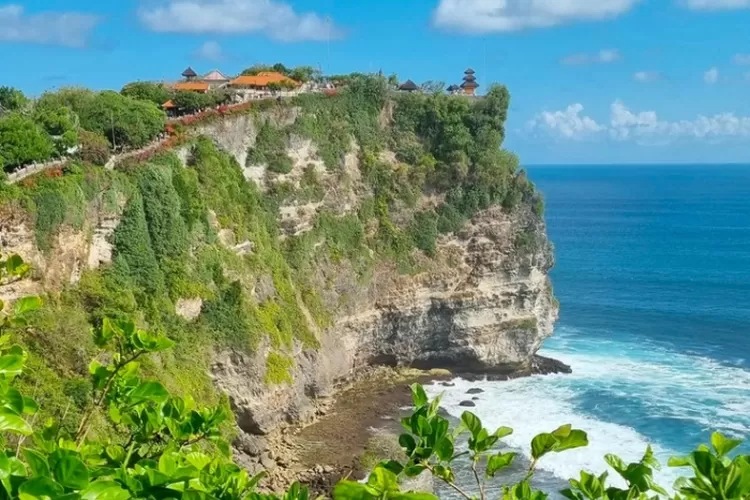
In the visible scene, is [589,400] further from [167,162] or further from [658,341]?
[167,162]

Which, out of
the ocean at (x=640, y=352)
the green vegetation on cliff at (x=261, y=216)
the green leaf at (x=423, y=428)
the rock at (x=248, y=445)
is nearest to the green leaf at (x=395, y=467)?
the green leaf at (x=423, y=428)

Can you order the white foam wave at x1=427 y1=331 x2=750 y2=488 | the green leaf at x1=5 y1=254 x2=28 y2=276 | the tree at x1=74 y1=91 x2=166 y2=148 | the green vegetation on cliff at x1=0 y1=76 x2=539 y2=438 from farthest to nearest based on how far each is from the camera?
1. the tree at x1=74 y1=91 x2=166 y2=148
2. the white foam wave at x1=427 y1=331 x2=750 y2=488
3. the green vegetation on cliff at x1=0 y1=76 x2=539 y2=438
4. the green leaf at x1=5 y1=254 x2=28 y2=276

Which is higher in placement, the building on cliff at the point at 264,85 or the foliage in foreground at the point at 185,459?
the building on cliff at the point at 264,85

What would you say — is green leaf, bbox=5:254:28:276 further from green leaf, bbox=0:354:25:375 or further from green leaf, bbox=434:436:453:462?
green leaf, bbox=434:436:453:462

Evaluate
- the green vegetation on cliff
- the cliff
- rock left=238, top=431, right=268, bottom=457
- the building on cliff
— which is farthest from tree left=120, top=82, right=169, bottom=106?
rock left=238, top=431, right=268, bottom=457

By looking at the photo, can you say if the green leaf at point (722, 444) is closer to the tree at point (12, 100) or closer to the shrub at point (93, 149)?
the shrub at point (93, 149)

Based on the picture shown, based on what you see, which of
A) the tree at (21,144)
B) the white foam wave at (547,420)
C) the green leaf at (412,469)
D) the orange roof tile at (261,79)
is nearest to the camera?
the green leaf at (412,469)
